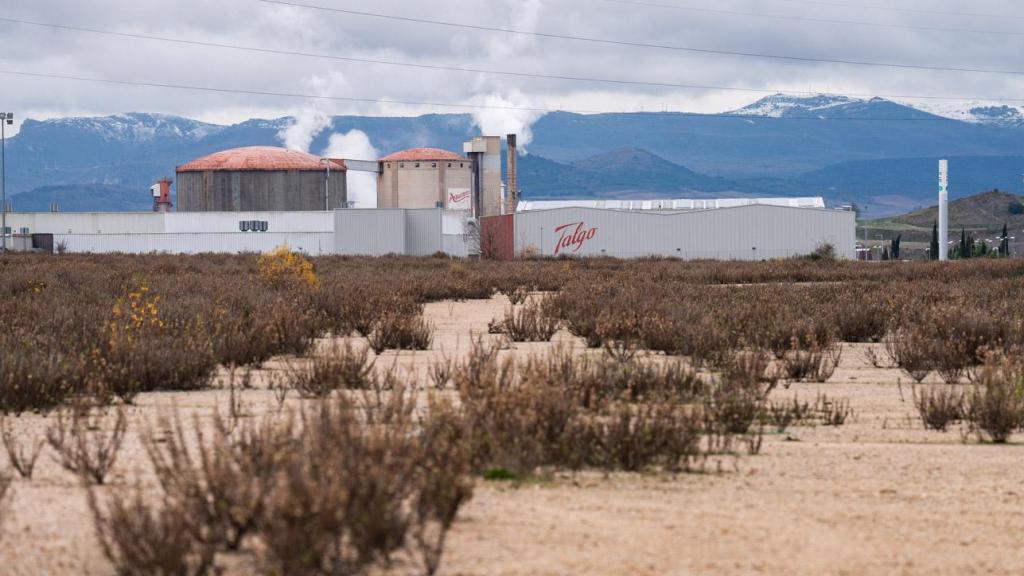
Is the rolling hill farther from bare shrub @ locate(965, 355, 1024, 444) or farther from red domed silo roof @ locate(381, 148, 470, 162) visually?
bare shrub @ locate(965, 355, 1024, 444)

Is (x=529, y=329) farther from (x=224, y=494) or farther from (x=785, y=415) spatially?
(x=224, y=494)

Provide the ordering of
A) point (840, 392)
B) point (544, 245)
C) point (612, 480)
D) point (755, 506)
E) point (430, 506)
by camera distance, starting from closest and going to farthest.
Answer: point (430, 506) < point (755, 506) < point (612, 480) < point (840, 392) < point (544, 245)

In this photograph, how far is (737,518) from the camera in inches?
225

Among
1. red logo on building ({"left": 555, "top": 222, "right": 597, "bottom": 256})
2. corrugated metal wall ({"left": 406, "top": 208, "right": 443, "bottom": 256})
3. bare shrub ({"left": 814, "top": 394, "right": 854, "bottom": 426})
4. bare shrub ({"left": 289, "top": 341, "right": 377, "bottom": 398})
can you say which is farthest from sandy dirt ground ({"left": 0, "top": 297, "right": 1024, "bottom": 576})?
corrugated metal wall ({"left": 406, "top": 208, "right": 443, "bottom": 256})

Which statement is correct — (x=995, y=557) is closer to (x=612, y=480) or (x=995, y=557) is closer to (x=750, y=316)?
(x=612, y=480)

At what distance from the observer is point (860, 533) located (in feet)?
18.3

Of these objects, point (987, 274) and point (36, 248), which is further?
point (36, 248)

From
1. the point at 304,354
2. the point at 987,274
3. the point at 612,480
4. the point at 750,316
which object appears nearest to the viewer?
the point at 612,480

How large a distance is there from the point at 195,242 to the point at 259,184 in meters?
8.46

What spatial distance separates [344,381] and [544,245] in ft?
183

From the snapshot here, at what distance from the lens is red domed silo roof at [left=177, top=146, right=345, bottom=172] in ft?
267

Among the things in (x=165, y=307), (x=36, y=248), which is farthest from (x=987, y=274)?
(x=36, y=248)

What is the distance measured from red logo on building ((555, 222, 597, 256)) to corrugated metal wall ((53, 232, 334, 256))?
13.4m

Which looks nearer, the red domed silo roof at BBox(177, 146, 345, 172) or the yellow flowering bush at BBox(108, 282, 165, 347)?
the yellow flowering bush at BBox(108, 282, 165, 347)
